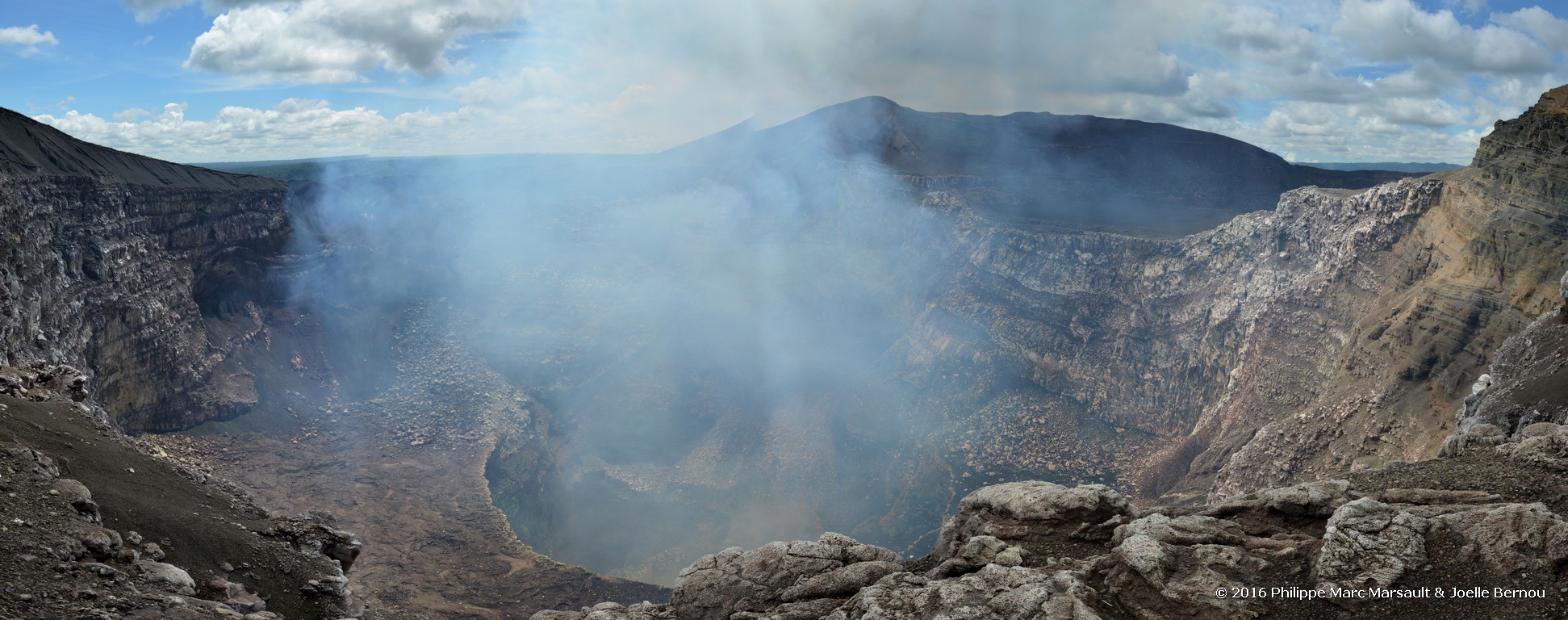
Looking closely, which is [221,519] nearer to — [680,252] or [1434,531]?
[1434,531]

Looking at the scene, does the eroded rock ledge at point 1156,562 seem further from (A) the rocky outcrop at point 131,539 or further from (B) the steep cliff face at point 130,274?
(B) the steep cliff face at point 130,274

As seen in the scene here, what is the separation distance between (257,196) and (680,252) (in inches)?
1108

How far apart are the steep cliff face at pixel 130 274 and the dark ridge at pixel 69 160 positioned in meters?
0.10

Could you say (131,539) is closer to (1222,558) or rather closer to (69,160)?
(1222,558)

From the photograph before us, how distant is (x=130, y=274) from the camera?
124 feet

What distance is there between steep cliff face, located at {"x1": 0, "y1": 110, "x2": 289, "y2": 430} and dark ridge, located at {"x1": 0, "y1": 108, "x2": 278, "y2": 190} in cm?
10

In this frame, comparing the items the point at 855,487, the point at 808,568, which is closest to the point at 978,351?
the point at 855,487

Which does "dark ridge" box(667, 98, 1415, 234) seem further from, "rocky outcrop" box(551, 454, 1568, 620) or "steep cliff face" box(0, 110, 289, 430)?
"rocky outcrop" box(551, 454, 1568, 620)

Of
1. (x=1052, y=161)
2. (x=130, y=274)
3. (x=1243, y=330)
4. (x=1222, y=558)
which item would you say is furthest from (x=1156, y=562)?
(x=1052, y=161)

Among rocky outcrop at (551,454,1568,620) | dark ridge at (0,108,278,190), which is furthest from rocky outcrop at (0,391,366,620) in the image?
dark ridge at (0,108,278,190)

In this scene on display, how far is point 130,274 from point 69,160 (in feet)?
20.5

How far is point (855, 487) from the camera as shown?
4331 centimetres

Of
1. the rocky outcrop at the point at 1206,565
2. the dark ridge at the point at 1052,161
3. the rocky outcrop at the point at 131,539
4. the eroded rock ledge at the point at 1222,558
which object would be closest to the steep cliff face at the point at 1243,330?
the dark ridge at the point at 1052,161

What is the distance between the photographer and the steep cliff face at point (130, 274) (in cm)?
3041
